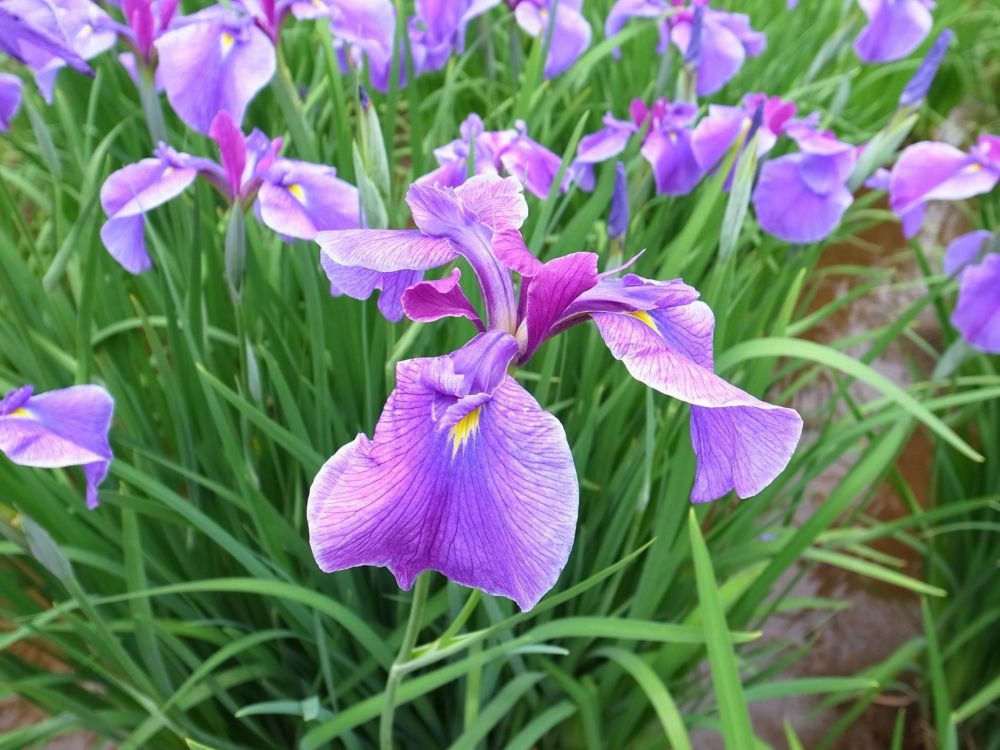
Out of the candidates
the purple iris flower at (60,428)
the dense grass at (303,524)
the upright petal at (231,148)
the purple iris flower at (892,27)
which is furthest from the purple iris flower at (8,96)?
the purple iris flower at (892,27)

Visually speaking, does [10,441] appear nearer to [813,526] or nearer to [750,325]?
[813,526]

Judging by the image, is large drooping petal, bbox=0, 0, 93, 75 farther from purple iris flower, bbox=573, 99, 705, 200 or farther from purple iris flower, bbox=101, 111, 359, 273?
purple iris flower, bbox=573, 99, 705, 200

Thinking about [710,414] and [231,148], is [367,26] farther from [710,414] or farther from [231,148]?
[710,414]

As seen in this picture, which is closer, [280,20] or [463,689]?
[463,689]

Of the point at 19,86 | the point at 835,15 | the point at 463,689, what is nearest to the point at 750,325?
the point at 463,689

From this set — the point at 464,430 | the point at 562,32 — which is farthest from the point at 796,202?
the point at 464,430

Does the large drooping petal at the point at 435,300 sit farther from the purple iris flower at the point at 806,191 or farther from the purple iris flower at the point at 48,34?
the purple iris flower at the point at 806,191
